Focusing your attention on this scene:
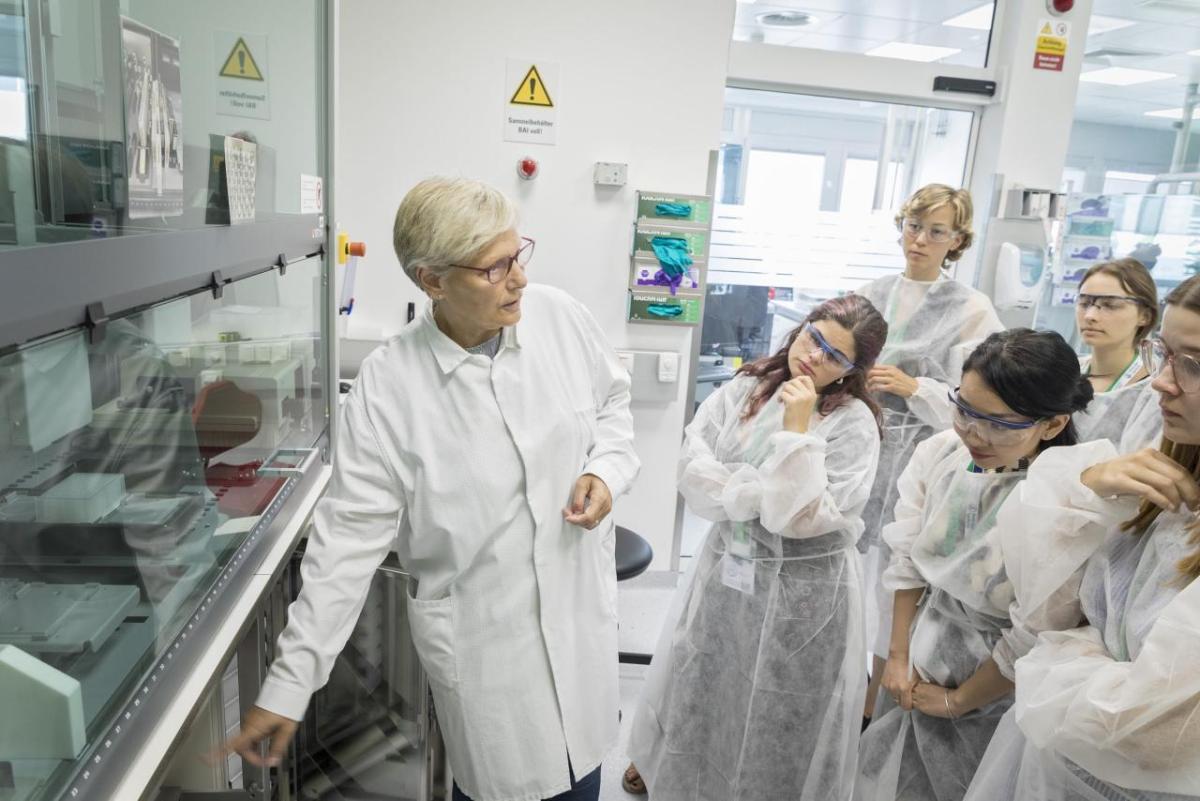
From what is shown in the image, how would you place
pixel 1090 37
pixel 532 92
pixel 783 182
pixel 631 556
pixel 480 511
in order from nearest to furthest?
pixel 480 511 < pixel 631 556 < pixel 532 92 < pixel 783 182 < pixel 1090 37

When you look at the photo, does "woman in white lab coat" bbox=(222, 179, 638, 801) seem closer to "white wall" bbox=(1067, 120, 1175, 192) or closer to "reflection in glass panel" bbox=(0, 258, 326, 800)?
"reflection in glass panel" bbox=(0, 258, 326, 800)

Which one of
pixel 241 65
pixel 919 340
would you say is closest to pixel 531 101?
pixel 241 65

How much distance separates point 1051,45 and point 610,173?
5.79ft

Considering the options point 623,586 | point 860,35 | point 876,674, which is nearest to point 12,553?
point 876,674

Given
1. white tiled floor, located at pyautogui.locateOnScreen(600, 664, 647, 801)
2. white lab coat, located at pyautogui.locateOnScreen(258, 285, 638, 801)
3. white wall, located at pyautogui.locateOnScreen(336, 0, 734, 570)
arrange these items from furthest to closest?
white wall, located at pyautogui.locateOnScreen(336, 0, 734, 570) → white tiled floor, located at pyautogui.locateOnScreen(600, 664, 647, 801) → white lab coat, located at pyautogui.locateOnScreen(258, 285, 638, 801)

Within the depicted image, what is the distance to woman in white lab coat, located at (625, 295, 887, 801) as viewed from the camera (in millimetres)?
1689

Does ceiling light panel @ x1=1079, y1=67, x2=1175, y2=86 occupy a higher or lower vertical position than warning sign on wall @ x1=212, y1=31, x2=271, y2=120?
higher

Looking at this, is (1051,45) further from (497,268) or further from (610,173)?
(497,268)

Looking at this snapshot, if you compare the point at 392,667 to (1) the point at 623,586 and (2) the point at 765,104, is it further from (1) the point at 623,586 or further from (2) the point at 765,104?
(2) the point at 765,104

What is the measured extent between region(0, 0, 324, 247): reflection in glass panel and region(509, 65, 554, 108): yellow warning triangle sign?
1.26 meters

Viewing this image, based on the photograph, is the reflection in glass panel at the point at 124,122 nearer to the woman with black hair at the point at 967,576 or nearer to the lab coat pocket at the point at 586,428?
the lab coat pocket at the point at 586,428

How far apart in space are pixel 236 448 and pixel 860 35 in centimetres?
274

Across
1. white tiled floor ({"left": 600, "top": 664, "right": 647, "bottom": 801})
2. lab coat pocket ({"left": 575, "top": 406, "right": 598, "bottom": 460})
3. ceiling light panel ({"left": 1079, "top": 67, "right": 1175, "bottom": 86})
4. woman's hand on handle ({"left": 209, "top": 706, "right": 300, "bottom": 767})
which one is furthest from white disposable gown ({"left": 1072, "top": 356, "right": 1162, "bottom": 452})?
ceiling light panel ({"left": 1079, "top": 67, "right": 1175, "bottom": 86})

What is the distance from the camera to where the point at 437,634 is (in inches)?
50.1
